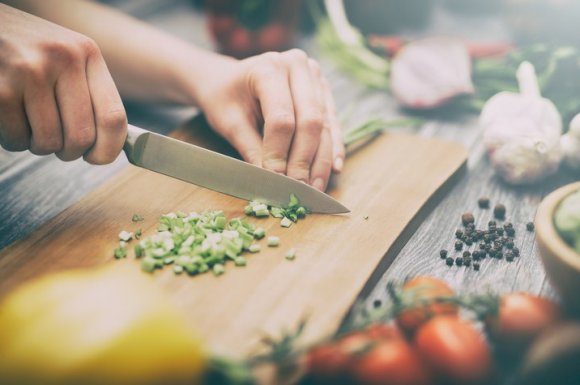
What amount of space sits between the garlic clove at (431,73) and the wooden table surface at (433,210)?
7 cm

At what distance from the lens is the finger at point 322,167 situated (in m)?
1.30

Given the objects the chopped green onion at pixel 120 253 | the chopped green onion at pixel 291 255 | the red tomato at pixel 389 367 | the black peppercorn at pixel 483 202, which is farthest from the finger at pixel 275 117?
the red tomato at pixel 389 367

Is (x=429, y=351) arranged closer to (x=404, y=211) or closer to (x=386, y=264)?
(x=386, y=264)

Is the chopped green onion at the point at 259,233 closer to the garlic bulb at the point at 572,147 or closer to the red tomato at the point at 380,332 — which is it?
the red tomato at the point at 380,332

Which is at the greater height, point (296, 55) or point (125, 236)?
point (296, 55)

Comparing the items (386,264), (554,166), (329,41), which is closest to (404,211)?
(386,264)

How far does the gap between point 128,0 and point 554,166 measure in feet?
6.11

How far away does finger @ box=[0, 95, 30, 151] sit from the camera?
1.06 metres

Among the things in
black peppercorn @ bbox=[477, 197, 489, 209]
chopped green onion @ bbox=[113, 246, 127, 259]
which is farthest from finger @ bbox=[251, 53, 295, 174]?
black peppercorn @ bbox=[477, 197, 489, 209]

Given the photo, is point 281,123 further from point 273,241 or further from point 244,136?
point 273,241

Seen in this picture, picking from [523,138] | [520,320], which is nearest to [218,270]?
[520,320]

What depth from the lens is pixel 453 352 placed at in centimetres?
81

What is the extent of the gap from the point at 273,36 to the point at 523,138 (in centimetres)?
101

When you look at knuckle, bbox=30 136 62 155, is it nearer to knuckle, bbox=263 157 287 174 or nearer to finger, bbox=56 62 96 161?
finger, bbox=56 62 96 161
